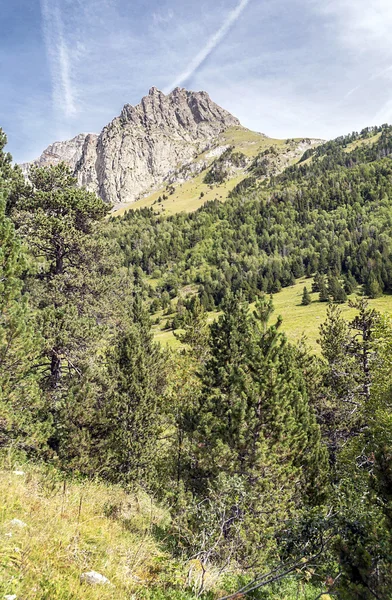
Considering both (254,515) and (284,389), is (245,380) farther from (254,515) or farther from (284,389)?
(254,515)

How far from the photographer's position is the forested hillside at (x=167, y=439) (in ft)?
16.7

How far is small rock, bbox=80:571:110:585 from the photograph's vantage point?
4519 millimetres

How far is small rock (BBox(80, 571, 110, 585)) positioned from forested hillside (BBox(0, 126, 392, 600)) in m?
0.11

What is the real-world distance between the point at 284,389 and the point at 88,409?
26.1 feet

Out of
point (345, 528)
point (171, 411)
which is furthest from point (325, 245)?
point (345, 528)

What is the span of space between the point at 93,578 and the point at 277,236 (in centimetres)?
14549

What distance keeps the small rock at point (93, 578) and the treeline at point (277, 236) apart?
3274 inches

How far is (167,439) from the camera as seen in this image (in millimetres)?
18234

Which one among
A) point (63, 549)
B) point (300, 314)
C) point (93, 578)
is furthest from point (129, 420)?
point (300, 314)

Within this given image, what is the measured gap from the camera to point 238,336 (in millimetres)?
14227

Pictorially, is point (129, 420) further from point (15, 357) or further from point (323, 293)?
point (323, 293)

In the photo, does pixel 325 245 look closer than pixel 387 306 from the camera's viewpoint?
No

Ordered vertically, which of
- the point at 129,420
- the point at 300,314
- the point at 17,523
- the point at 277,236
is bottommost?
the point at 300,314

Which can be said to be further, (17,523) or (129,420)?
(129,420)
